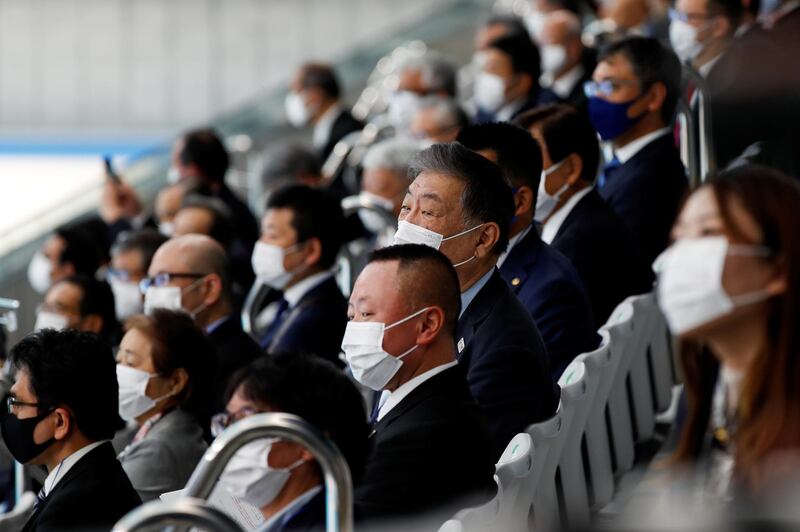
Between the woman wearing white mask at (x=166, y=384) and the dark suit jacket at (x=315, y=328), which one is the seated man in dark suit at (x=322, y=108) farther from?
the woman wearing white mask at (x=166, y=384)

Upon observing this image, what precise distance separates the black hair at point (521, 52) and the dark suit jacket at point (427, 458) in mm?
4012

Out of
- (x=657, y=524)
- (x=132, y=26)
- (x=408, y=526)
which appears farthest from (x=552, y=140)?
(x=132, y=26)

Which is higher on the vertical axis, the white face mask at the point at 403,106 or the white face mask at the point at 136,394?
the white face mask at the point at 136,394

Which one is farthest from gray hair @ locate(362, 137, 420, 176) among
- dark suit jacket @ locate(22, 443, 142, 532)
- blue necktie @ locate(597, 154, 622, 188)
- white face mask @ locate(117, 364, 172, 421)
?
dark suit jacket @ locate(22, 443, 142, 532)

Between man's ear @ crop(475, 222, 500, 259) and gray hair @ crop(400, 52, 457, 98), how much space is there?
141 inches

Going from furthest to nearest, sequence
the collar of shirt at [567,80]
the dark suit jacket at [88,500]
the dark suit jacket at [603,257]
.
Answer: the collar of shirt at [567,80]
the dark suit jacket at [603,257]
the dark suit jacket at [88,500]

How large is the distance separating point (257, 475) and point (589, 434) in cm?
128

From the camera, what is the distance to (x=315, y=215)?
16.3 ft

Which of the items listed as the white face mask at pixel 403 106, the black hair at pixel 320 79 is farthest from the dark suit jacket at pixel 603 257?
the black hair at pixel 320 79

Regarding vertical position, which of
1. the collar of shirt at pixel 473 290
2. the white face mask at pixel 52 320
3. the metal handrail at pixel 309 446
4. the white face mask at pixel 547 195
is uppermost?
the metal handrail at pixel 309 446

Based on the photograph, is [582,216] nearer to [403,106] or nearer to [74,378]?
[74,378]

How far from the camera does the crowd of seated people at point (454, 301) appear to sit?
2160mm

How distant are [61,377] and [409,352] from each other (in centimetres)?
95

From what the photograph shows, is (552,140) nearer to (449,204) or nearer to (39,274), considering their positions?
(449,204)
